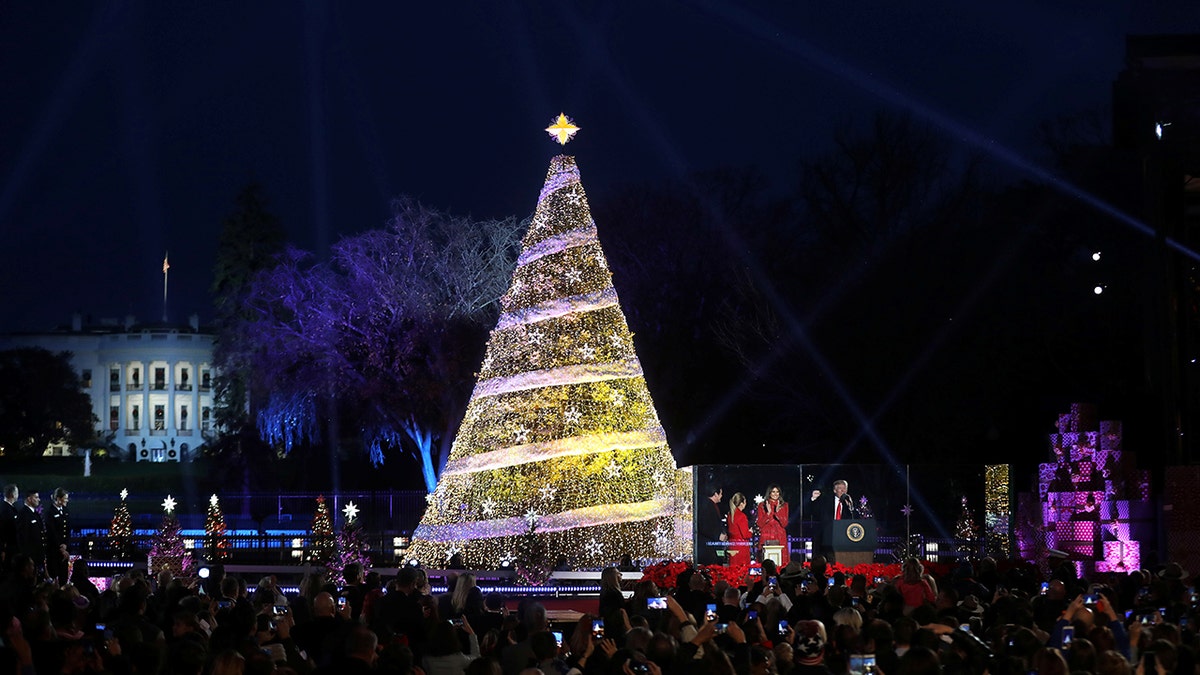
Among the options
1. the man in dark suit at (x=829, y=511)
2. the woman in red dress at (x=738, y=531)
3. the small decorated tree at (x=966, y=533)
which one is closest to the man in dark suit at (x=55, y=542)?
the woman in red dress at (x=738, y=531)

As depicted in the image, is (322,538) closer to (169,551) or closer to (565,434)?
(169,551)

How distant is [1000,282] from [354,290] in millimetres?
20841

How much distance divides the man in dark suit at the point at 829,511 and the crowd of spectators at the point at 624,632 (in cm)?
885

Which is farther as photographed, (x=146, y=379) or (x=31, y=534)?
(x=146, y=379)

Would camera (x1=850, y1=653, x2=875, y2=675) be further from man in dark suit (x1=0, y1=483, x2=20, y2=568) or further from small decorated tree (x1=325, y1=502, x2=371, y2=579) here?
small decorated tree (x1=325, y1=502, x2=371, y2=579)

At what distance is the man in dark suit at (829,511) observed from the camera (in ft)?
77.6

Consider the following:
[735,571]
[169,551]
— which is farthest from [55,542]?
[735,571]

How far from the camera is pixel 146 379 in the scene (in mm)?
143625

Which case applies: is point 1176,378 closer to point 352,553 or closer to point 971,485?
point 971,485

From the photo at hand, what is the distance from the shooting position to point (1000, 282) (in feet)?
135

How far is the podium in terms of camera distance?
76.8 feet

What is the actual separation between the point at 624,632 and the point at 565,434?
1414 centimetres

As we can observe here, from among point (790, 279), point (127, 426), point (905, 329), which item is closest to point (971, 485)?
point (905, 329)

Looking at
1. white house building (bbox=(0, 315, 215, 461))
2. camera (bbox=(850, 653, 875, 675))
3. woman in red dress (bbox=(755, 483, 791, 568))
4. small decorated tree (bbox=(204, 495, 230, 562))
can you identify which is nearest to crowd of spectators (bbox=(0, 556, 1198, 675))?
camera (bbox=(850, 653, 875, 675))
